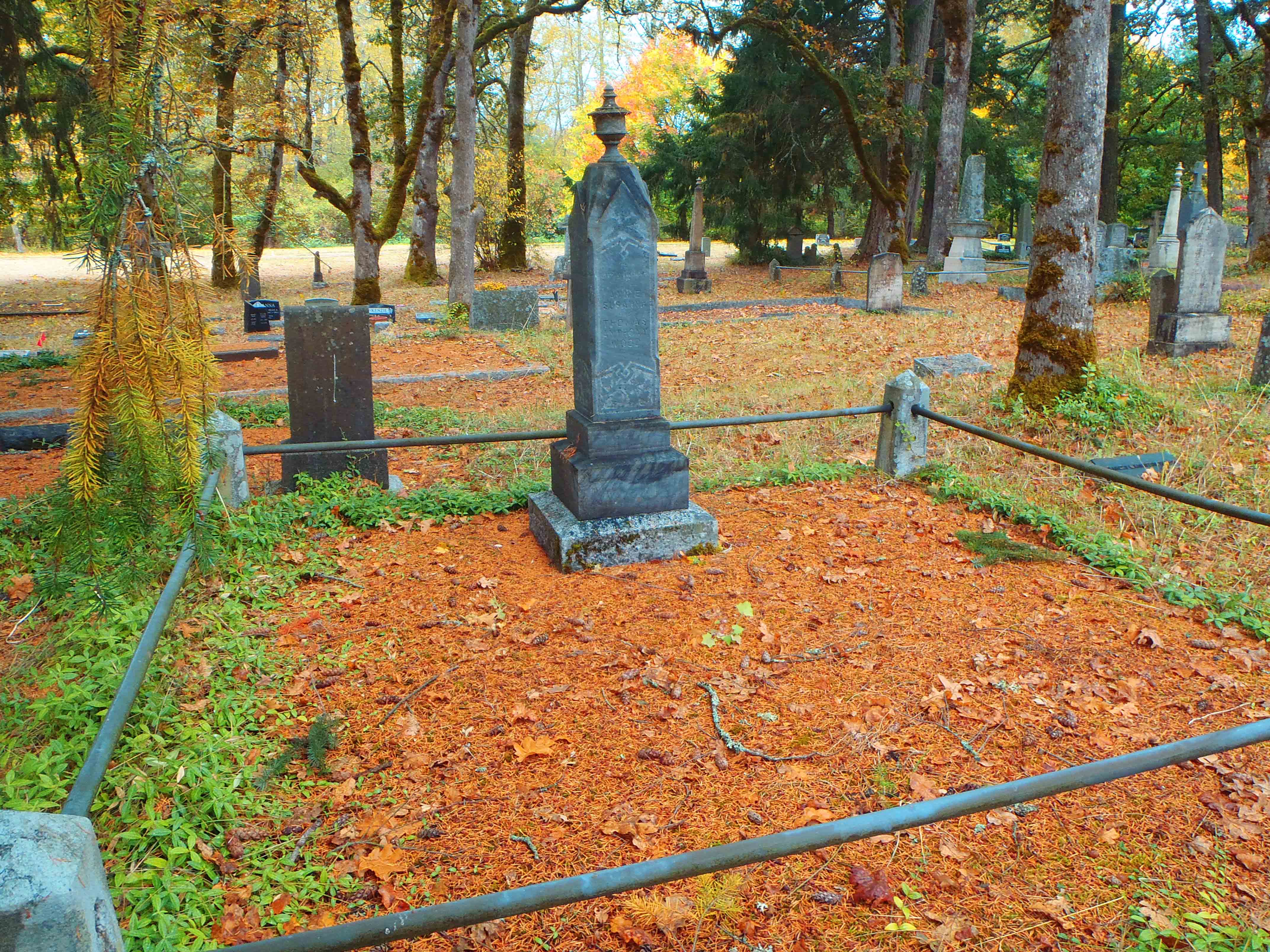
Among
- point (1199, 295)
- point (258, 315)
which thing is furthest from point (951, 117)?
point (258, 315)

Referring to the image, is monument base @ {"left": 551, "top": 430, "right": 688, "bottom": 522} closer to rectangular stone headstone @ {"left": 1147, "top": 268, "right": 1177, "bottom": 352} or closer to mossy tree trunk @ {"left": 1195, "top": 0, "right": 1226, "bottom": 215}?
rectangular stone headstone @ {"left": 1147, "top": 268, "right": 1177, "bottom": 352}

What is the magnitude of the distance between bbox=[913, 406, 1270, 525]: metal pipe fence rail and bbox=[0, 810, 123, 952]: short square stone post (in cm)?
429

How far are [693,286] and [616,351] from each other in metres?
18.8

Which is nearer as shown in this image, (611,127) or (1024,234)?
(611,127)

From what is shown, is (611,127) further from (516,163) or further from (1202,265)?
(516,163)

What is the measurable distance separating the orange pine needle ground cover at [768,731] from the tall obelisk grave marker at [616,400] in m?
0.21

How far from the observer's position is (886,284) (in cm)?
1761

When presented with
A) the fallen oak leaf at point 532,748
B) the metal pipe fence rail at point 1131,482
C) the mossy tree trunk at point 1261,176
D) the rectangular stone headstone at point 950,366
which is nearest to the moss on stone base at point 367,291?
the rectangular stone headstone at point 950,366

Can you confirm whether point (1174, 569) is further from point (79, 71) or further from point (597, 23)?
point (597, 23)

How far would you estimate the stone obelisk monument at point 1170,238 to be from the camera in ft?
70.5

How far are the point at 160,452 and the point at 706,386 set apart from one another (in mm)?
8332

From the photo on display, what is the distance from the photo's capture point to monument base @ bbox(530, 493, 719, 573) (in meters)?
5.19

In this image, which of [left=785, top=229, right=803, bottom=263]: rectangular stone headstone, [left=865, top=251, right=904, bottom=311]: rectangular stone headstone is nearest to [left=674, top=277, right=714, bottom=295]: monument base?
[left=865, top=251, right=904, bottom=311]: rectangular stone headstone

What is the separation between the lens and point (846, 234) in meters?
41.6
